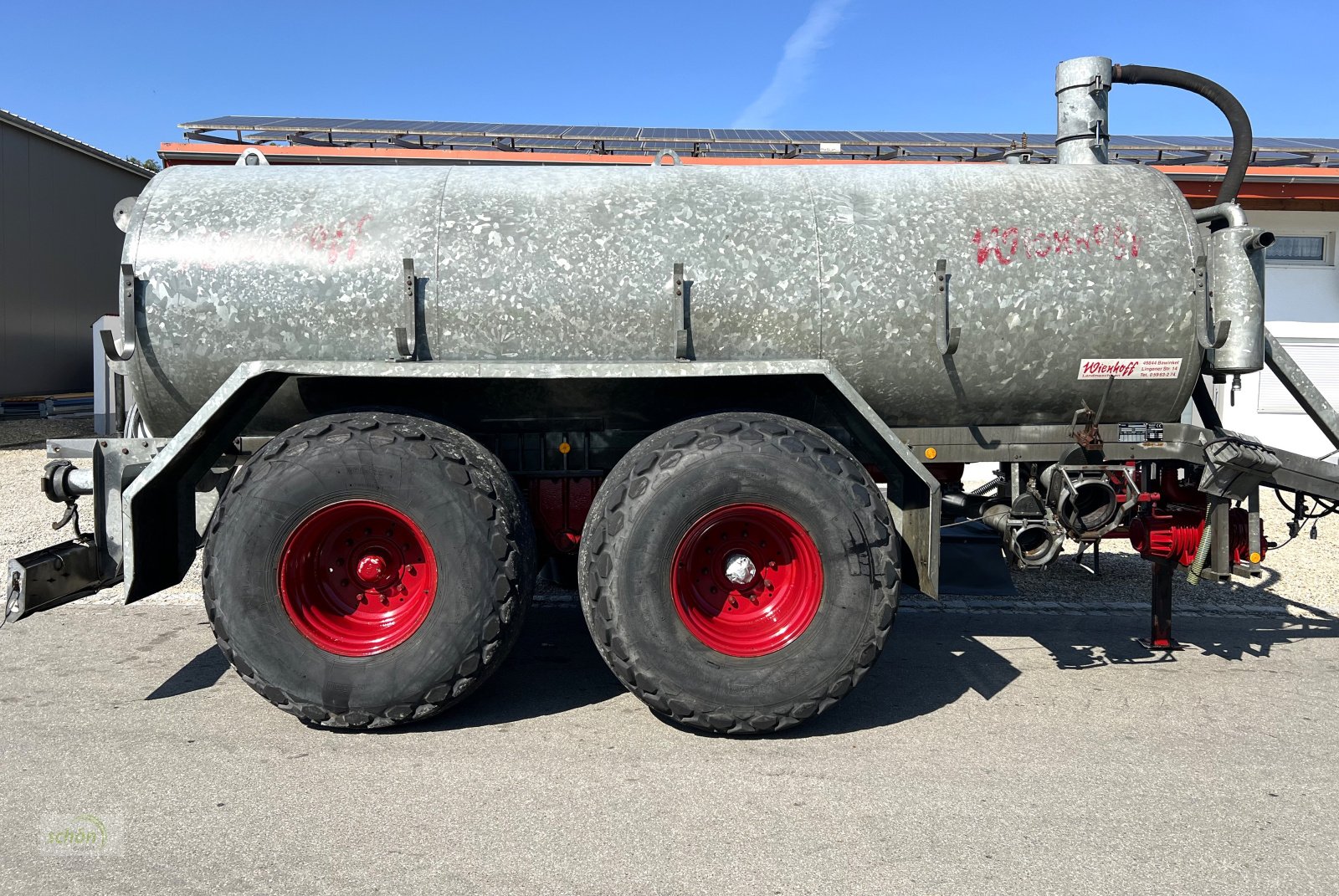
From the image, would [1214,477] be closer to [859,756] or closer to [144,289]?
[859,756]

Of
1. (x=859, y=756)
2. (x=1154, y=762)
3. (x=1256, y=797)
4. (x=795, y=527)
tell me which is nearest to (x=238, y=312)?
(x=795, y=527)

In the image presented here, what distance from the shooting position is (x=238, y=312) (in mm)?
3959

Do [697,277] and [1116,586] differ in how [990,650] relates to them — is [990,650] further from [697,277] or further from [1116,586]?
[697,277]

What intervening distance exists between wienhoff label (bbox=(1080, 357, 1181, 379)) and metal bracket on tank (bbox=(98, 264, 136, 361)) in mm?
4098

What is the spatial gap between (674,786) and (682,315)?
186 cm

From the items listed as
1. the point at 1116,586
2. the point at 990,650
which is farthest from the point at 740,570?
the point at 1116,586

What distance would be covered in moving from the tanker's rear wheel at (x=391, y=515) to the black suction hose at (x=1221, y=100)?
12.5 ft

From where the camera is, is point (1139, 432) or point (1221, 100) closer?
point (1139, 432)

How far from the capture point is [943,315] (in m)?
4.07

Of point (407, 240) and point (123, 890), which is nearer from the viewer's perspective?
point (123, 890)

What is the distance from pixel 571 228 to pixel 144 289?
5.95 feet

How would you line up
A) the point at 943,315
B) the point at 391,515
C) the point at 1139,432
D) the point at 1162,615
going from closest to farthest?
the point at 391,515, the point at 943,315, the point at 1139,432, the point at 1162,615

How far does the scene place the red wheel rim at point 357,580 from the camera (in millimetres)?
3816

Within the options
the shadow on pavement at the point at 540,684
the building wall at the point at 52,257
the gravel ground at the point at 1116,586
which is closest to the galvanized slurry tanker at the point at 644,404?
the shadow on pavement at the point at 540,684
